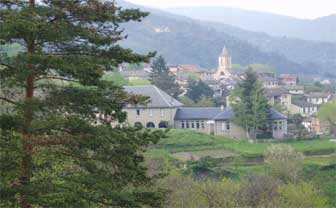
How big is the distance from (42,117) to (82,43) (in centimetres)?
124

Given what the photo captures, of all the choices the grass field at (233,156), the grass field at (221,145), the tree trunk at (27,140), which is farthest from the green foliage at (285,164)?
the tree trunk at (27,140)

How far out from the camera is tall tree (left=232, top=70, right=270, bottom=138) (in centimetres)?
5081

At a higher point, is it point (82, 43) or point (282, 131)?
point (82, 43)

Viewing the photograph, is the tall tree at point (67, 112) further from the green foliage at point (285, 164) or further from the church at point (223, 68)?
the church at point (223, 68)

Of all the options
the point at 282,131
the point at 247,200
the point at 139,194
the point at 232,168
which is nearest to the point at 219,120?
the point at 282,131

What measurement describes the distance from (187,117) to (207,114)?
1718 mm

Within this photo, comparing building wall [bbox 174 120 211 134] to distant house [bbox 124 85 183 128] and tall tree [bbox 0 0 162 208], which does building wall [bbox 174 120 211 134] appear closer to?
distant house [bbox 124 85 183 128]

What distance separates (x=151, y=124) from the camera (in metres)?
54.6

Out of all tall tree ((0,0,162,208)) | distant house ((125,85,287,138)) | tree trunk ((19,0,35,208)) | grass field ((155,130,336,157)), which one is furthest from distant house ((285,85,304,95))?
tree trunk ((19,0,35,208))

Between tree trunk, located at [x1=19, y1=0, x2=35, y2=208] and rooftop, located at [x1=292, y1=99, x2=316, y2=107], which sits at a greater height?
tree trunk, located at [x1=19, y1=0, x2=35, y2=208]

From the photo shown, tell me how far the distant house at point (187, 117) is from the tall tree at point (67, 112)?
4258cm

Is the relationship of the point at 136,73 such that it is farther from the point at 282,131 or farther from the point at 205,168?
the point at 205,168

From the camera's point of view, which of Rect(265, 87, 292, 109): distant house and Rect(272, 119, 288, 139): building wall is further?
Rect(265, 87, 292, 109): distant house

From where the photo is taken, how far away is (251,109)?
51094 mm
